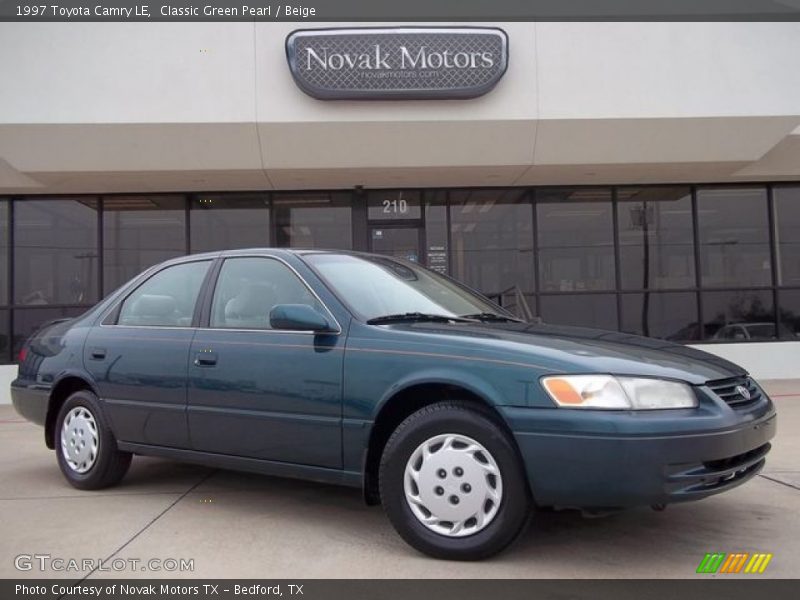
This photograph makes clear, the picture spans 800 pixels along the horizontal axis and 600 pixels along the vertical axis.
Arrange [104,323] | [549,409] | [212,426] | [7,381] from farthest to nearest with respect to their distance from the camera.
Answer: [7,381]
[104,323]
[212,426]
[549,409]

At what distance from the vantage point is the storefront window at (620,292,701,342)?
12.1 m

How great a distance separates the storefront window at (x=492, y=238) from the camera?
12.0 m

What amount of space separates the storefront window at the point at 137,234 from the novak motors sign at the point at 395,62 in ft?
12.2

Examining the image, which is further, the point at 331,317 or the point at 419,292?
the point at 419,292

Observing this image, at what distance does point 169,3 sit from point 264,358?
800cm

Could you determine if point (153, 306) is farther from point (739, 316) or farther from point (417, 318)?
point (739, 316)

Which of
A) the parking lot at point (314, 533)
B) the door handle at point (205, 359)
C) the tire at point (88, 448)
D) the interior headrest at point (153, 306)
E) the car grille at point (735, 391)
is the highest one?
the interior headrest at point (153, 306)

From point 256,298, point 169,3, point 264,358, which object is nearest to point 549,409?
point 264,358

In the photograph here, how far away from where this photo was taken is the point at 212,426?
4141mm

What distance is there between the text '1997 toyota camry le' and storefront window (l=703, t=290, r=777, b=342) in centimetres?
862

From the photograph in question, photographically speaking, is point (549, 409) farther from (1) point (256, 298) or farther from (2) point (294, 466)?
(1) point (256, 298)

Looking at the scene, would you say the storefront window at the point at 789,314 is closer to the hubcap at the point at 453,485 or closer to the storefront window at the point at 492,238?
the storefront window at the point at 492,238

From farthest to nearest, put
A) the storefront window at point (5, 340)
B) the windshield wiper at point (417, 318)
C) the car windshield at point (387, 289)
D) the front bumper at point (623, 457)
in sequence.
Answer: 1. the storefront window at point (5, 340)
2. the car windshield at point (387, 289)
3. the windshield wiper at point (417, 318)
4. the front bumper at point (623, 457)

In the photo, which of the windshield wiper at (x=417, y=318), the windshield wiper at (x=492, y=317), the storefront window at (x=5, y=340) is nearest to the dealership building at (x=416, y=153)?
the storefront window at (x=5, y=340)
